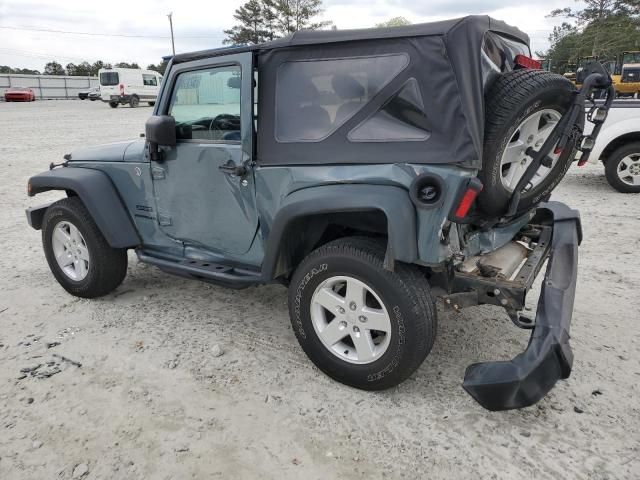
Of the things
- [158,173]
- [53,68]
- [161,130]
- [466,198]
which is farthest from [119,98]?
[53,68]

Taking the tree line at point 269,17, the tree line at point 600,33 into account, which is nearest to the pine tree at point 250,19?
the tree line at point 269,17

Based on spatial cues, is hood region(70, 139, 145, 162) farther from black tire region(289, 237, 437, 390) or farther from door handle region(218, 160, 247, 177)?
black tire region(289, 237, 437, 390)

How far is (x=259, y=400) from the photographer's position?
2.84m

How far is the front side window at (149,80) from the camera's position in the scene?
31.8 m

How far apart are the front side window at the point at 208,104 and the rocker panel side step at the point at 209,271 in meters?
0.87

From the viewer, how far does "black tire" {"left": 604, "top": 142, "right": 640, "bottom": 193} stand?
7.48 m

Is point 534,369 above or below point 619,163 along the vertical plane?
below

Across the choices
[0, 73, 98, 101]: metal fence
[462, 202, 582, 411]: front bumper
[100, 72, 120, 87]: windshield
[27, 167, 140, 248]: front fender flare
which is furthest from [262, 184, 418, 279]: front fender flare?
[0, 73, 98, 101]: metal fence

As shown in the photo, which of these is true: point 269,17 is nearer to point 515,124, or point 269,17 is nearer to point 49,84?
point 49,84

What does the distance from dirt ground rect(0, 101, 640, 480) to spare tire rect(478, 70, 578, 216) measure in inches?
43.5

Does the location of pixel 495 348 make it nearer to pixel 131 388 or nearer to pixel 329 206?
pixel 329 206

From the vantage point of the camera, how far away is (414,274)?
2.66 metres

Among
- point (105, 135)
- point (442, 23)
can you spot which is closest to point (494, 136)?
point (442, 23)

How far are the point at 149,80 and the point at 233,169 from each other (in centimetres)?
3229
